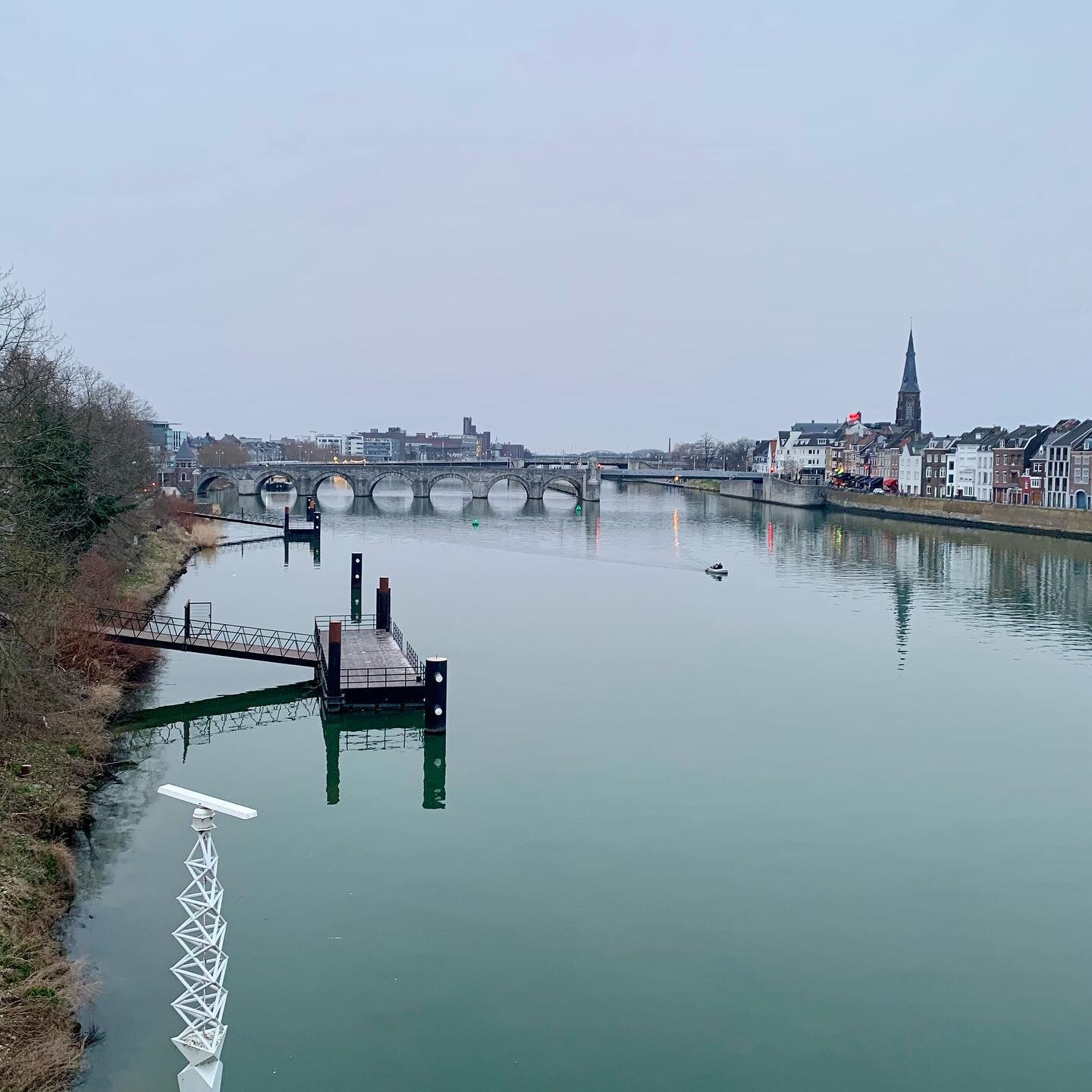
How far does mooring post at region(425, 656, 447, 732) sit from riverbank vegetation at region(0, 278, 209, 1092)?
26.9 ft

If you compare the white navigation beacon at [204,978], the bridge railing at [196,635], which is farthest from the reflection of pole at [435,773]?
the white navigation beacon at [204,978]

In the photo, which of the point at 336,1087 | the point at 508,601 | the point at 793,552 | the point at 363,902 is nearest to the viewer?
the point at 336,1087

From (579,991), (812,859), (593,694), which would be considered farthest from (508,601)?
(579,991)

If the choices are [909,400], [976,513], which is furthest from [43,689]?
[909,400]

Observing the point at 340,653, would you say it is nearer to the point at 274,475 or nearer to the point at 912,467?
the point at 274,475

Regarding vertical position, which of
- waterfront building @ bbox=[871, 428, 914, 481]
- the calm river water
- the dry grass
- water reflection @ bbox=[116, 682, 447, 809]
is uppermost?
waterfront building @ bbox=[871, 428, 914, 481]

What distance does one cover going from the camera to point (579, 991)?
17.0m

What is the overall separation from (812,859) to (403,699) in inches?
557

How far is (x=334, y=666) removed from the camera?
104 feet

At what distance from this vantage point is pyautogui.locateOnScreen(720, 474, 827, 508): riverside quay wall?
131775 millimetres

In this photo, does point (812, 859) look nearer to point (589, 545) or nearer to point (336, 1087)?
point (336, 1087)

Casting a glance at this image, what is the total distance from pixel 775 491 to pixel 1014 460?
105ft

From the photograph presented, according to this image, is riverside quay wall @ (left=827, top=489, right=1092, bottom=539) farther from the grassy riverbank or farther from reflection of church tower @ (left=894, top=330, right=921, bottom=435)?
the grassy riverbank

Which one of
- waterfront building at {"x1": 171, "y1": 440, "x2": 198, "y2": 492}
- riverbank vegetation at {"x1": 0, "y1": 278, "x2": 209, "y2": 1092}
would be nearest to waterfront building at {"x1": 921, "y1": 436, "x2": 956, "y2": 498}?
waterfront building at {"x1": 171, "y1": 440, "x2": 198, "y2": 492}
